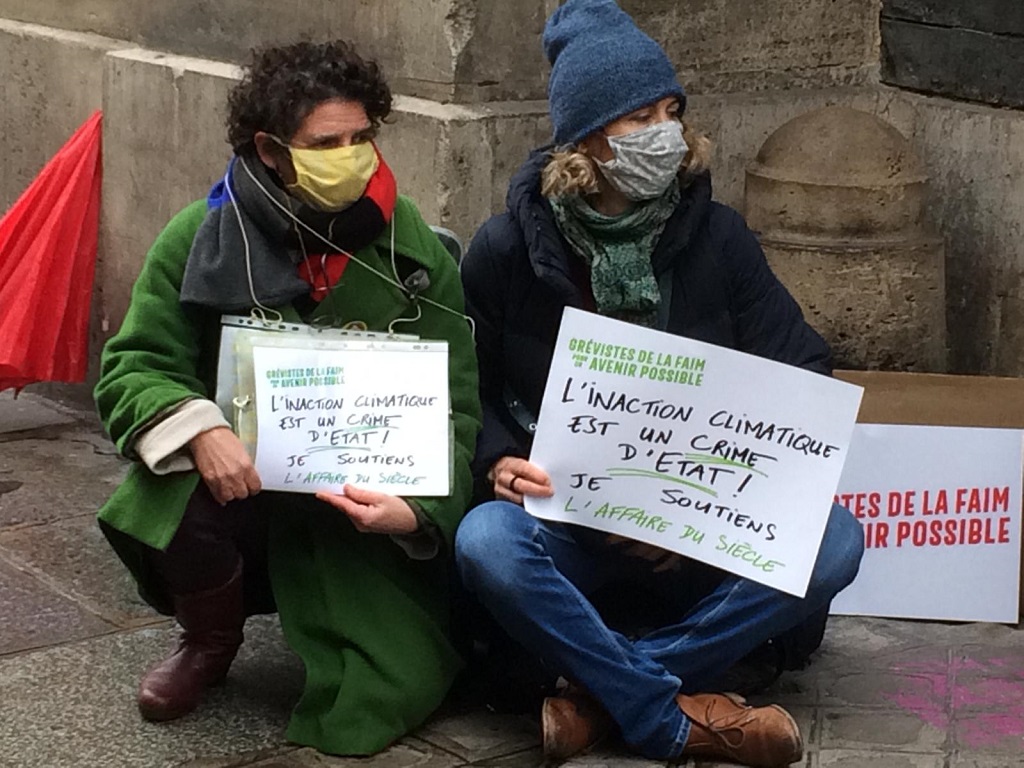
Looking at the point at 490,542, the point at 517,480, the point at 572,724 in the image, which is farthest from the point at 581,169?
the point at 572,724

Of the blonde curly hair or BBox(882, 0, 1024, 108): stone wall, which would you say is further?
BBox(882, 0, 1024, 108): stone wall

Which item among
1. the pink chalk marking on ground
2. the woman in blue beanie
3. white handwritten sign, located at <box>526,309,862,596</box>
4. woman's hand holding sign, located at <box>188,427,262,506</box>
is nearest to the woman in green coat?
woman's hand holding sign, located at <box>188,427,262,506</box>

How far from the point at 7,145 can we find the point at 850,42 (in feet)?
9.27

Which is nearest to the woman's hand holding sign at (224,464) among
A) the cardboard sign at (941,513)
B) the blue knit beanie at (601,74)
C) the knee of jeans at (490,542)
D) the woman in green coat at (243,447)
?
the woman in green coat at (243,447)

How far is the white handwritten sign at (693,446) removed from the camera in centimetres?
313

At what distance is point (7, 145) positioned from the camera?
5914 millimetres

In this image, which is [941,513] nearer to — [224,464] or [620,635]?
[620,635]

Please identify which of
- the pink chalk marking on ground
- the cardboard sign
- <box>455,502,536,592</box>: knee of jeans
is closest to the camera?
<box>455,502,536,592</box>: knee of jeans

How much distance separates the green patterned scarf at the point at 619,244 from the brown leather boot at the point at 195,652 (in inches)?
34.5

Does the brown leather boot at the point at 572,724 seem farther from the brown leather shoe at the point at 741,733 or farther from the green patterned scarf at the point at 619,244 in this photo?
the green patterned scarf at the point at 619,244

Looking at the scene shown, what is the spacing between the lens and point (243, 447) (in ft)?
10.4

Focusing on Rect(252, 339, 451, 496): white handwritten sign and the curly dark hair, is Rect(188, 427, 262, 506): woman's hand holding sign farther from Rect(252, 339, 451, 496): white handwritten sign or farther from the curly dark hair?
the curly dark hair

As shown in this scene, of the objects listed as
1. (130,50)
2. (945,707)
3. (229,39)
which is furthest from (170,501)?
(130,50)

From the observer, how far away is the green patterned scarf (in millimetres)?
3258
